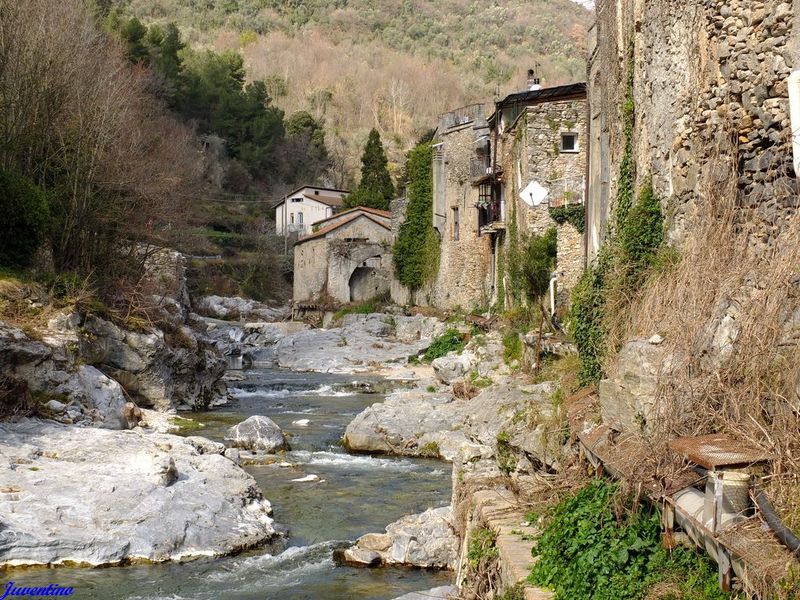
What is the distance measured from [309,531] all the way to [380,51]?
112 m

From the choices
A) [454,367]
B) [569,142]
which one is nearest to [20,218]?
[454,367]

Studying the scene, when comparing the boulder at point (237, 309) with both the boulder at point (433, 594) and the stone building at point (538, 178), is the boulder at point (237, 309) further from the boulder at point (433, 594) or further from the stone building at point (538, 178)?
the boulder at point (433, 594)

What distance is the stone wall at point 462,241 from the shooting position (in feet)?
118

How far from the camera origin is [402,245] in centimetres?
4453

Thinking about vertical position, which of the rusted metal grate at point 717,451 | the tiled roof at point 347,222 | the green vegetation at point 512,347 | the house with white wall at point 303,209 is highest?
the house with white wall at point 303,209

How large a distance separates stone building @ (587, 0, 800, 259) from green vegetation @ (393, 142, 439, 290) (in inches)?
1214

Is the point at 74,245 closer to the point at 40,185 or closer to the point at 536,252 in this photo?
the point at 40,185

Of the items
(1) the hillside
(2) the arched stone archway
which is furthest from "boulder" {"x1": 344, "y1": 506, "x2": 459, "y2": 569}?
(1) the hillside

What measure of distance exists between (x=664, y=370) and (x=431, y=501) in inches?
283

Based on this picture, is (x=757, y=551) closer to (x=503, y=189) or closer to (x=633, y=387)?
(x=633, y=387)

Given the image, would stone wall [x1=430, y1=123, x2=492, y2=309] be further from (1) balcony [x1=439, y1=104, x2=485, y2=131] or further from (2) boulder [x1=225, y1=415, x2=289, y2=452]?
(2) boulder [x1=225, y1=415, x2=289, y2=452]

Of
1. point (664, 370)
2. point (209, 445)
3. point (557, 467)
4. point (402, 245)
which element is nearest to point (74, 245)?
point (209, 445)

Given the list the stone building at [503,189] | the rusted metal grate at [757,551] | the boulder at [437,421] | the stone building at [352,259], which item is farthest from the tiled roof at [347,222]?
the rusted metal grate at [757,551]

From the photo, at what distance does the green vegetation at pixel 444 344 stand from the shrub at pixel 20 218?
1524 centimetres
